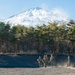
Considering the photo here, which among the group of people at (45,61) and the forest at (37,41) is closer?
the group of people at (45,61)

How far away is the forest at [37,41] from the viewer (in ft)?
146

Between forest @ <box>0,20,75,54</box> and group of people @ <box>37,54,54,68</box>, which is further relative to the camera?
forest @ <box>0,20,75,54</box>

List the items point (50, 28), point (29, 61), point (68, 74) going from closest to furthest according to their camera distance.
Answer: point (68, 74), point (29, 61), point (50, 28)

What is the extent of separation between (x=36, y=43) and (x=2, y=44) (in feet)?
17.7

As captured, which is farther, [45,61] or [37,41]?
[37,41]

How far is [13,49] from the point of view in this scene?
44.8 meters

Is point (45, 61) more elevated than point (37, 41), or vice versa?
point (37, 41)

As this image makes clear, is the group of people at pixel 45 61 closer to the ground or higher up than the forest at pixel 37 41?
closer to the ground

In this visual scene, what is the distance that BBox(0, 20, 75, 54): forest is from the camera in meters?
44.5

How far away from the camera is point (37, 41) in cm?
4512

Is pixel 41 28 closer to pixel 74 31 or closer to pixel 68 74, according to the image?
pixel 74 31

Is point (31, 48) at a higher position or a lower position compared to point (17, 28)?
lower

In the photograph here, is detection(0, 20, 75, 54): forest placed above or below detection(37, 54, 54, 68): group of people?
above

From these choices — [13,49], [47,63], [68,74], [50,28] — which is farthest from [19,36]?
[68,74]
